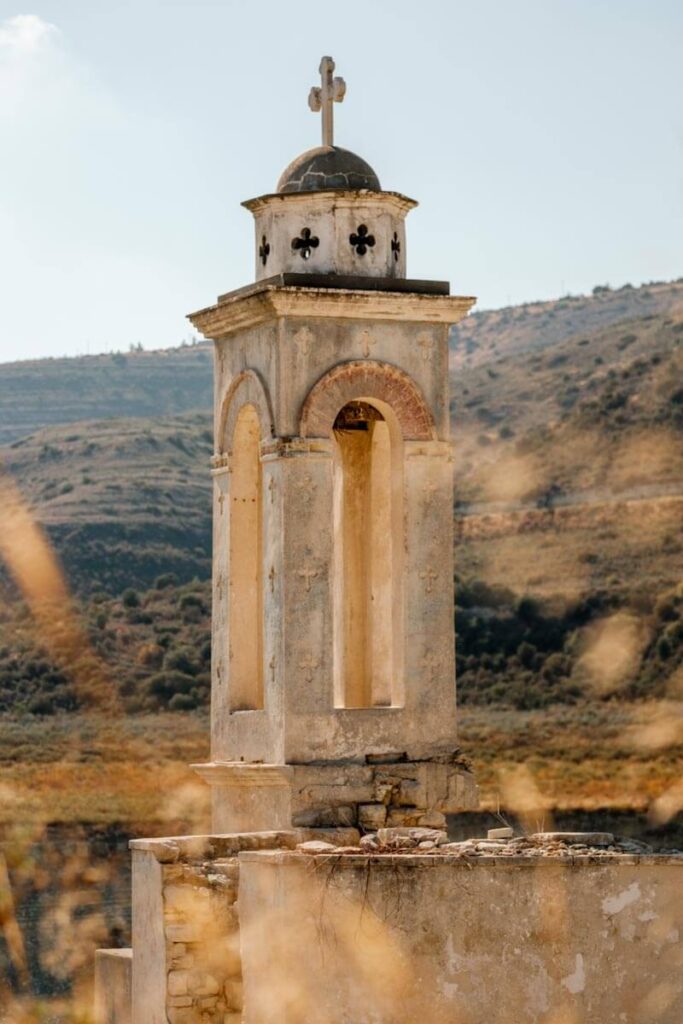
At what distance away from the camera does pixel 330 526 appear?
11.9m

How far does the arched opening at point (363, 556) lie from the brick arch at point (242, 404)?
610 mm

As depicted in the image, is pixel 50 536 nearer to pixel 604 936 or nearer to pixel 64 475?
pixel 64 475

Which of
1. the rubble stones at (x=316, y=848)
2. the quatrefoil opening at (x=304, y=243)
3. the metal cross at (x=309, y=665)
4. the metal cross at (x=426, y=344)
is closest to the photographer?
the rubble stones at (x=316, y=848)

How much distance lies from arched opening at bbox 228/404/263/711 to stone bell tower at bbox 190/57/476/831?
0.01 m

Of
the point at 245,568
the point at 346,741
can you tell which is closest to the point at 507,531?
the point at 245,568

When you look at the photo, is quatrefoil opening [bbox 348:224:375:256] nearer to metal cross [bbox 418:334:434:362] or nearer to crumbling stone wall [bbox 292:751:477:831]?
metal cross [bbox 418:334:434:362]

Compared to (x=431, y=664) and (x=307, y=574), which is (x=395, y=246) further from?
(x=431, y=664)

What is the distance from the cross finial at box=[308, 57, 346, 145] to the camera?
12914 mm

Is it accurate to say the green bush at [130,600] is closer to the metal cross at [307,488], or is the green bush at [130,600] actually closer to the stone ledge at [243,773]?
the stone ledge at [243,773]

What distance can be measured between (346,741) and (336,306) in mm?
2427

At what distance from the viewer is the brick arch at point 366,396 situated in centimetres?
1197

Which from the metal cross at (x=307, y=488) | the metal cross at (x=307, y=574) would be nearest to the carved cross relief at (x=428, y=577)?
the metal cross at (x=307, y=574)

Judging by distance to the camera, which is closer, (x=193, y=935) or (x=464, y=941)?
(x=464, y=941)

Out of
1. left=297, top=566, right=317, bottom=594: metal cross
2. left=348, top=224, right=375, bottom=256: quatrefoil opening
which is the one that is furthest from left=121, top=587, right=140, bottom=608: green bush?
left=297, top=566, right=317, bottom=594: metal cross
